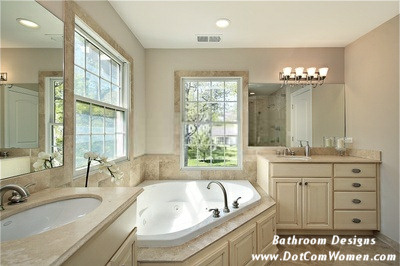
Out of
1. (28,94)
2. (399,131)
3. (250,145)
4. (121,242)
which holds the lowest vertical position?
(121,242)

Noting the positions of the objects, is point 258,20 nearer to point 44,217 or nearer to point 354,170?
point 354,170

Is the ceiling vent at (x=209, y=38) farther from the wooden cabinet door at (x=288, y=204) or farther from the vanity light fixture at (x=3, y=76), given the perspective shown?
the vanity light fixture at (x=3, y=76)

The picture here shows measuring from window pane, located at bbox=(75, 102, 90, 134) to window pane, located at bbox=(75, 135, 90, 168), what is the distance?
5 cm

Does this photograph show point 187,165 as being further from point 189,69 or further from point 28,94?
point 28,94

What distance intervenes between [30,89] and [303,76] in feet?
10.3

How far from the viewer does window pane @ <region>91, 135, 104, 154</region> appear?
1.92 metres

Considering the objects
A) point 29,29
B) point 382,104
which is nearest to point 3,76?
point 29,29

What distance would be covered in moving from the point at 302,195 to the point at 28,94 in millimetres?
2753

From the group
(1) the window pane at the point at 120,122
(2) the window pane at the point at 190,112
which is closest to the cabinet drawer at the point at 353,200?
(2) the window pane at the point at 190,112

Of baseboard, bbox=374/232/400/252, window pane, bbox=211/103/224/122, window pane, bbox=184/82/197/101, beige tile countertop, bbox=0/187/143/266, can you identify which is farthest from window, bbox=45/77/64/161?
baseboard, bbox=374/232/400/252

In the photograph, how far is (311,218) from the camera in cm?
246

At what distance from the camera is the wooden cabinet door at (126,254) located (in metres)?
0.93

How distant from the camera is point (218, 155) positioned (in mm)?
3160

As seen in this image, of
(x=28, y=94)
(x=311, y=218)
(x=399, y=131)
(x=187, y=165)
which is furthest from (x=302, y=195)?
(x=28, y=94)
